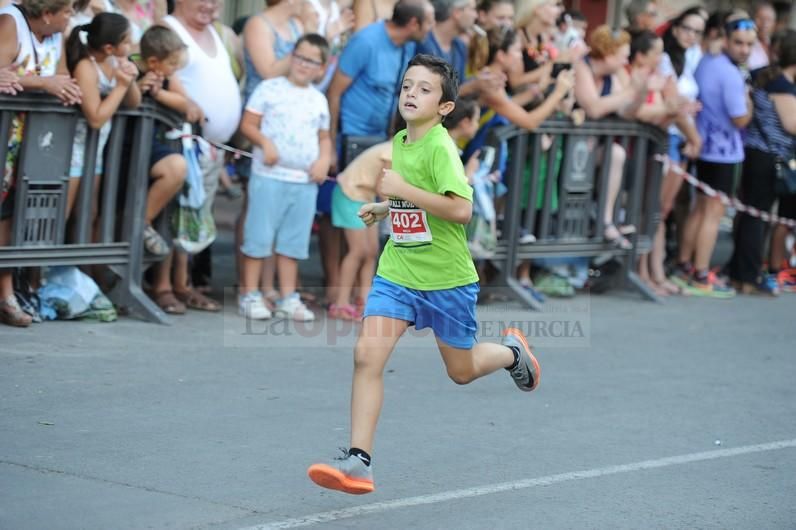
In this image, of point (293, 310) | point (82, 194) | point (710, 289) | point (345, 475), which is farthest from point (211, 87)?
point (710, 289)

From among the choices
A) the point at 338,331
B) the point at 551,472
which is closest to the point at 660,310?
the point at 338,331

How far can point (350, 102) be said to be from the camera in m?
9.72

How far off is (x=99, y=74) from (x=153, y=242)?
1.17 meters

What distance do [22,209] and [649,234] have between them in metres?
5.66

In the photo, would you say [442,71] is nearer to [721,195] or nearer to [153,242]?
[153,242]

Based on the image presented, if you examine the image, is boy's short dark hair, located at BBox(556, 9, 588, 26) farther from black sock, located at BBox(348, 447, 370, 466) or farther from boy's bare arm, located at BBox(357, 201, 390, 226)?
black sock, located at BBox(348, 447, 370, 466)

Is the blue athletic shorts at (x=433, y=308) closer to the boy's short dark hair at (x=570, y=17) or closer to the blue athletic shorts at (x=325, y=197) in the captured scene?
the blue athletic shorts at (x=325, y=197)

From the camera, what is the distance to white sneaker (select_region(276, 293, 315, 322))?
9234mm

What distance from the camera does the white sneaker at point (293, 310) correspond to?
9234 mm

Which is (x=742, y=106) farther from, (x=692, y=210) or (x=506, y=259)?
(x=506, y=259)

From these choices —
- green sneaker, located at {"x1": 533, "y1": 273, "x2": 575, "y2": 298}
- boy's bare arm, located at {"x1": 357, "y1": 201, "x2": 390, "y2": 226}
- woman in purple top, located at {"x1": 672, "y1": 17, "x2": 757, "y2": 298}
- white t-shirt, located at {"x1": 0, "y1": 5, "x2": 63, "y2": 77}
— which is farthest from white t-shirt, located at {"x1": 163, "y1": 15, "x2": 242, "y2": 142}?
woman in purple top, located at {"x1": 672, "y1": 17, "x2": 757, "y2": 298}

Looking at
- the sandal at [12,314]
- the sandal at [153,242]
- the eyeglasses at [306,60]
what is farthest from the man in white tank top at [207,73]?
the sandal at [12,314]

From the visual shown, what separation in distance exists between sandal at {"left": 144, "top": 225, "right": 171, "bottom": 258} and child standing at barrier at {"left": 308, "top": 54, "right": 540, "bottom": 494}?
331 cm

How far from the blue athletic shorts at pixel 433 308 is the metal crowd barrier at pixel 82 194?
10.5 ft
